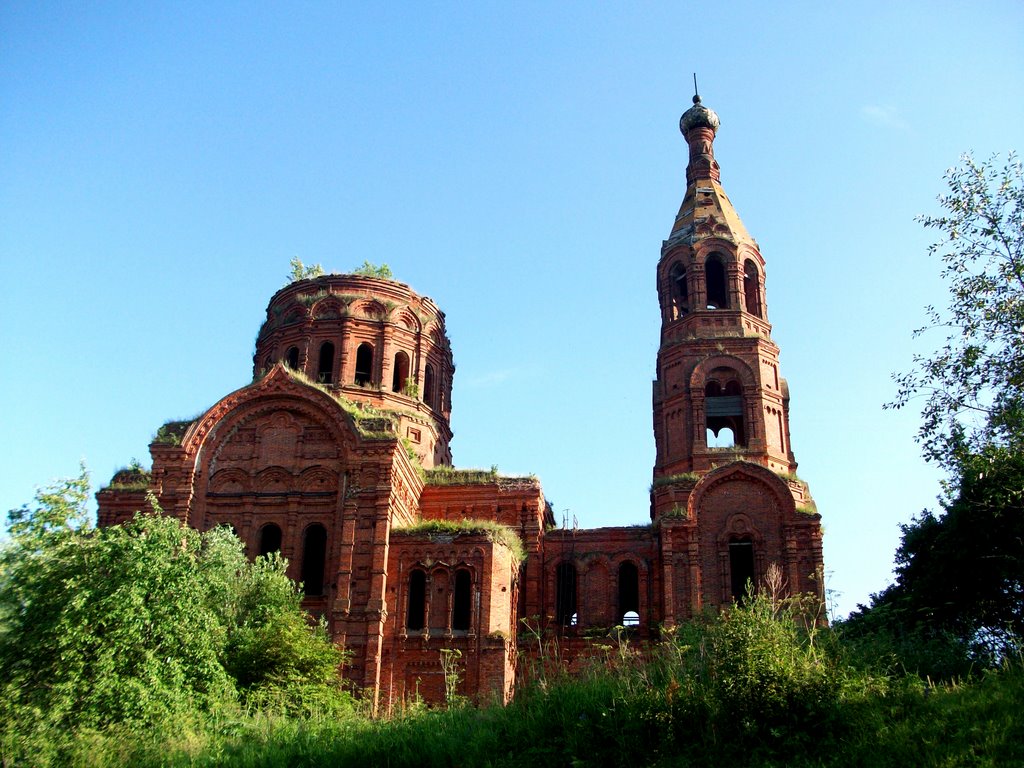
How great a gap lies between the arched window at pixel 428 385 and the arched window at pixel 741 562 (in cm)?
1081

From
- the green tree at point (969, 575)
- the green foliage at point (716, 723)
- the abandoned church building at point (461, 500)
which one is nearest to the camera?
the green foliage at point (716, 723)

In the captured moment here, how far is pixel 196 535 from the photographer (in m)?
22.4

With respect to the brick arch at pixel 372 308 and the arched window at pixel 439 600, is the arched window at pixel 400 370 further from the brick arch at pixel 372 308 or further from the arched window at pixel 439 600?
the arched window at pixel 439 600

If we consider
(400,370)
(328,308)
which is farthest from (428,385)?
(328,308)

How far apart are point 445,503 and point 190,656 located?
36.9ft

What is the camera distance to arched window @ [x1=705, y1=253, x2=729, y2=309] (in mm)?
33031

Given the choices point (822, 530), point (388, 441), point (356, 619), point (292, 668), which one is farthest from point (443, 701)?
point (822, 530)

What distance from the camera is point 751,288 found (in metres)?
32.9

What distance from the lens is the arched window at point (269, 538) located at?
26938mm

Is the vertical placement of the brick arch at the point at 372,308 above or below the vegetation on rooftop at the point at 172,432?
Result: above

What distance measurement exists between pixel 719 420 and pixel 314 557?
12269mm

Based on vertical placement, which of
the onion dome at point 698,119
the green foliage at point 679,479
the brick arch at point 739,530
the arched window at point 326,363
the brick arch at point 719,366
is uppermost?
the onion dome at point 698,119

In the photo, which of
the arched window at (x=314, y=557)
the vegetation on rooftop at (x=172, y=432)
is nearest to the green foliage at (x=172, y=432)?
the vegetation on rooftop at (x=172, y=432)

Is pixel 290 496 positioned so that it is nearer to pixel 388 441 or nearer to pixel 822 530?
Answer: pixel 388 441
